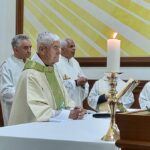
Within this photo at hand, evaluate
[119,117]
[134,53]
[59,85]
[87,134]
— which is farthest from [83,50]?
[119,117]

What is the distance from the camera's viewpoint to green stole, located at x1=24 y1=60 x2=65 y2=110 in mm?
3499

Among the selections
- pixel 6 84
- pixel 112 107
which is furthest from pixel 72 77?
pixel 112 107

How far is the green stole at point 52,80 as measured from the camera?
350cm

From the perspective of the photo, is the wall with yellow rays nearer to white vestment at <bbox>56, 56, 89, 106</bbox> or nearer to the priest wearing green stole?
white vestment at <bbox>56, 56, 89, 106</bbox>

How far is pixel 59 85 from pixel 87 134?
1.33 metres

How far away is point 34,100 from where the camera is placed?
3197 mm

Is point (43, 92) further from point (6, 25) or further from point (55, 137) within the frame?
point (6, 25)

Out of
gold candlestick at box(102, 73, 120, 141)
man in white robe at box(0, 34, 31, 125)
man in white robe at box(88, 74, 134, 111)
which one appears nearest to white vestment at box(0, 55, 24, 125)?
man in white robe at box(0, 34, 31, 125)

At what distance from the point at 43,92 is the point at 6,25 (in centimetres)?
377

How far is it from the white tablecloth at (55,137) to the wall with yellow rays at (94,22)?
134 inches

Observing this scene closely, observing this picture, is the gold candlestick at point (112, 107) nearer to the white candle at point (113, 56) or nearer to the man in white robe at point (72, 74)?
the white candle at point (113, 56)

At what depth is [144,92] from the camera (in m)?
5.21

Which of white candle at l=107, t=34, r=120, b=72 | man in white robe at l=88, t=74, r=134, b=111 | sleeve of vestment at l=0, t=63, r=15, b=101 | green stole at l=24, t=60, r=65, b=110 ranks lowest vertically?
man in white robe at l=88, t=74, r=134, b=111

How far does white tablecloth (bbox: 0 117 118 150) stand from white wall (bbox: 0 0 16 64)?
165 inches
